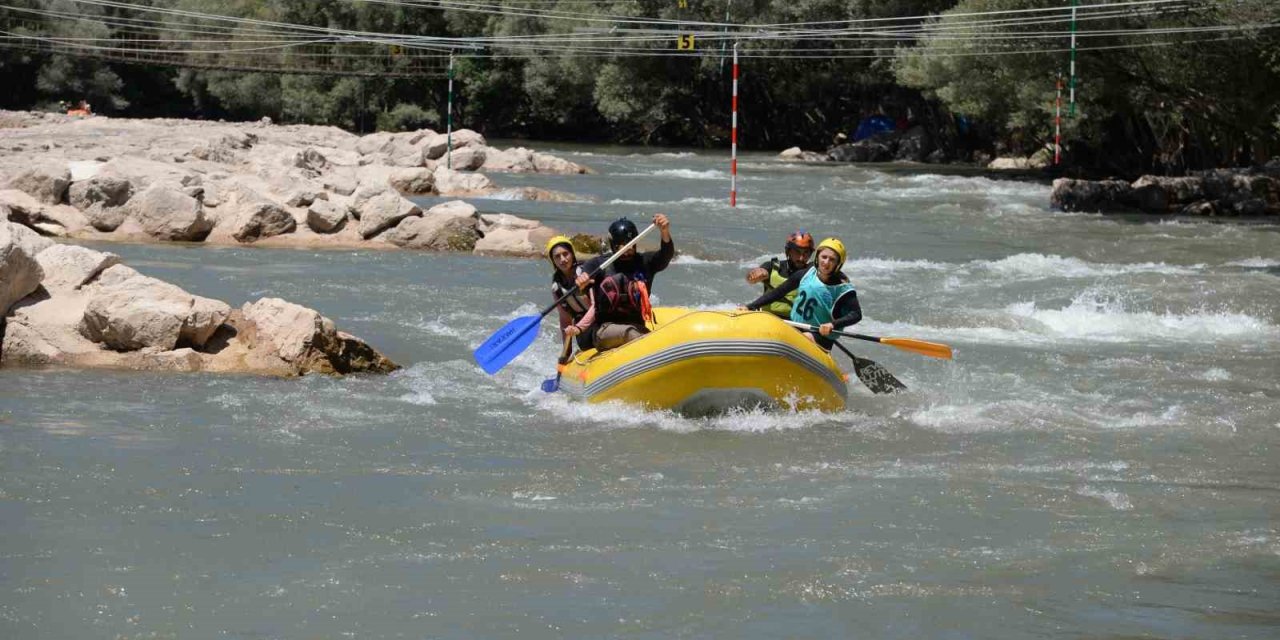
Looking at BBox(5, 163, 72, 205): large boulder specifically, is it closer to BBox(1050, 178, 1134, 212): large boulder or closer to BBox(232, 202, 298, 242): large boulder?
BBox(232, 202, 298, 242): large boulder

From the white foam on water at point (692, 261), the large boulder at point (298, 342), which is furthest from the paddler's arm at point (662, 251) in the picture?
the white foam on water at point (692, 261)

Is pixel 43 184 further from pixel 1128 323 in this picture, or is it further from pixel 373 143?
pixel 373 143

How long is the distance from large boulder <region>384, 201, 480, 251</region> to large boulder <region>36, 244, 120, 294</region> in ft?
23.8

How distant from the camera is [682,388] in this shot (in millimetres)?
8844

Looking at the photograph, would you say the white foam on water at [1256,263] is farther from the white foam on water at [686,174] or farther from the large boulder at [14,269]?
the white foam on water at [686,174]

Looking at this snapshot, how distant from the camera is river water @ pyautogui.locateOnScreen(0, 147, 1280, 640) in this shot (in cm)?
568

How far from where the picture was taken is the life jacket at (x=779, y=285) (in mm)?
9852

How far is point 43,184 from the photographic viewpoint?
18.0m

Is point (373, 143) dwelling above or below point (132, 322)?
above

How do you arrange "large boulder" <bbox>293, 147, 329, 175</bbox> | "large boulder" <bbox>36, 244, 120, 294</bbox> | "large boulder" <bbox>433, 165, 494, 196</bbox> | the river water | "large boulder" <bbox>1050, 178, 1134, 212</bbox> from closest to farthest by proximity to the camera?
the river water < "large boulder" <bbox>36, 244, 120, 294</bbox> < "large boulder" <bbox>293, 147, 329, 175</bbox> < "large boulder" <bbox>1050, 178, 1134, 212</bbox> < "large boulder" <bbox>433, 165, 494, 196</bbox>

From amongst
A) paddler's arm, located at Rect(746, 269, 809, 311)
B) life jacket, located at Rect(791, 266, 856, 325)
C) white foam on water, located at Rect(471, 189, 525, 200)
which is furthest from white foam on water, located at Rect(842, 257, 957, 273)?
white foam on water, located at Rect(471, 189, 525, 200)

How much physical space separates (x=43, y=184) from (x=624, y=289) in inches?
430

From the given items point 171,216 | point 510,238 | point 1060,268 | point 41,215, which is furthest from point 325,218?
point 1060,268

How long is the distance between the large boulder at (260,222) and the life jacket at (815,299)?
391 inches
